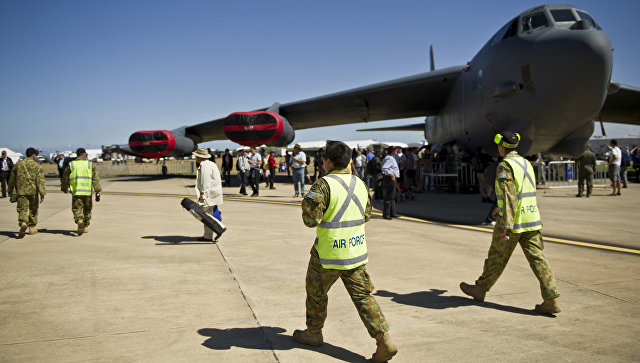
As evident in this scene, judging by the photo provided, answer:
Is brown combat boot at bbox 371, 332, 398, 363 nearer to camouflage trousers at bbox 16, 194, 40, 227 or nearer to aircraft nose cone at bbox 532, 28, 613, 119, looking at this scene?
camouflage trousers at bbox 16, 194, 40, 227

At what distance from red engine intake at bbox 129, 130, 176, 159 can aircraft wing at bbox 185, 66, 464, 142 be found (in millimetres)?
2076

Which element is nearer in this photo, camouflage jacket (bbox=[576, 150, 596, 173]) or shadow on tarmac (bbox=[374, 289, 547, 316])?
shadow on tarmac (bbox=[374, 289, 547, 316])

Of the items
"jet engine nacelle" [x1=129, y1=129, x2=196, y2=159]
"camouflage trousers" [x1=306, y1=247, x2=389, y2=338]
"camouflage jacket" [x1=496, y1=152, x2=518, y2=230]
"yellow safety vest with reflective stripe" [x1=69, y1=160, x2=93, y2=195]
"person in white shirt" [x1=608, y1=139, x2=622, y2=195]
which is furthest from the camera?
"jet engine nacelle" [x1=129, y1=129, x2=196, y2=159]

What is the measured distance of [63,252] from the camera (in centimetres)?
670

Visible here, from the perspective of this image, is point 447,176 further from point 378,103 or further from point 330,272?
point 330,272

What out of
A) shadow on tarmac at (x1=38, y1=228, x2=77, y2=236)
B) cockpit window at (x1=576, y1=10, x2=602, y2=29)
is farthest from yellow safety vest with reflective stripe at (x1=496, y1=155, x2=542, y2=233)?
shadow on tarmac at (x1=38, y1=228, x2=77, y2=236)

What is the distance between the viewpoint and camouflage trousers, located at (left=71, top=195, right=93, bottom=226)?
323 inches

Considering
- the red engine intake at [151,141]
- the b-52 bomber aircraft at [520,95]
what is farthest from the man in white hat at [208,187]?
the red engine intake at [151,141]

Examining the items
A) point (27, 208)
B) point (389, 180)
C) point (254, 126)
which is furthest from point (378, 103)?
point (27, 208)

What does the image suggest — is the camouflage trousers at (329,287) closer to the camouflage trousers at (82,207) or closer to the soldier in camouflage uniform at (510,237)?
the soldier in camouflage uniform at (510,237)

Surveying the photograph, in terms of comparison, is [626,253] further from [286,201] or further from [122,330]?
[286,201]

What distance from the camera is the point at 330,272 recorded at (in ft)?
10.8

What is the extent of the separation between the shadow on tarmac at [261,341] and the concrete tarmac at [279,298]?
0.6 inches

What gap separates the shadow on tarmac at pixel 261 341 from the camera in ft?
10.7
